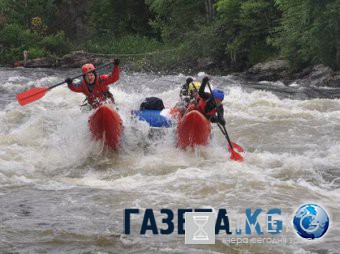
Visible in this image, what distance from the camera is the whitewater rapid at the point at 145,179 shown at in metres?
5.07

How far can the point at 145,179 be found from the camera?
7004mm

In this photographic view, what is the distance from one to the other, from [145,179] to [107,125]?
4.84ft

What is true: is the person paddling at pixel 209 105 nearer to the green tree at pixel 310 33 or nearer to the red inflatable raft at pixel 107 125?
the red inflatable raft at pixel 107 125

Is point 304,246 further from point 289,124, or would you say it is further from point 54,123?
point 54,123

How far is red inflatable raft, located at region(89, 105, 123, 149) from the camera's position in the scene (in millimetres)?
8125

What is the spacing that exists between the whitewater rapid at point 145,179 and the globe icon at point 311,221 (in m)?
0.08

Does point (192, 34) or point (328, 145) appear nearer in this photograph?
point (328, 145)

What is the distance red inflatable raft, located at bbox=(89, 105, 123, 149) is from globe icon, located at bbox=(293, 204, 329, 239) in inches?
129

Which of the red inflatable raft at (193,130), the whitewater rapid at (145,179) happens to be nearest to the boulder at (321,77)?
the whitewater rapid at (145,179)


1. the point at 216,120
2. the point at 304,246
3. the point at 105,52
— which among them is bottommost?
the point at 304,246

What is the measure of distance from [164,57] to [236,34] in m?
3.77

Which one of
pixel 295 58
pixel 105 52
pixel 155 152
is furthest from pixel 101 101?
pixel 105 52

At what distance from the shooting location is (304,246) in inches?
193

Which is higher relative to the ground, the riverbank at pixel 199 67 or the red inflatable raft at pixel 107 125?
the riverbank at pixel 199 67
